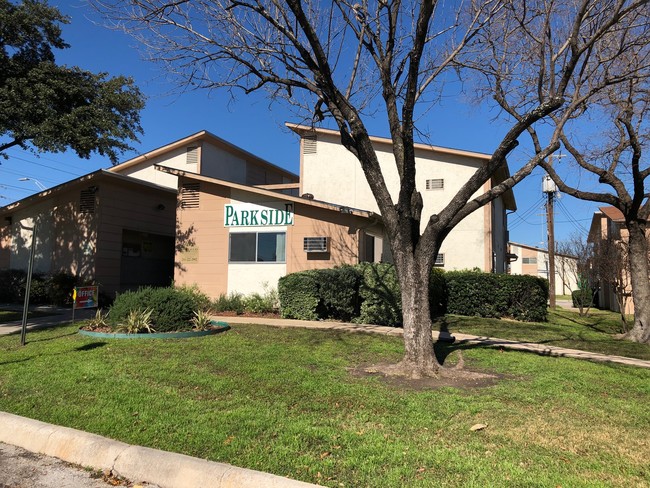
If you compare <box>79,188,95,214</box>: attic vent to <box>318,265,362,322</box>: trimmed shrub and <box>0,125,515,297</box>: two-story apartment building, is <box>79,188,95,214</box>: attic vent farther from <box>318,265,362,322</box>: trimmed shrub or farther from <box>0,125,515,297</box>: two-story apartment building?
<box>318,265,362,322</box>: trimmed shrub

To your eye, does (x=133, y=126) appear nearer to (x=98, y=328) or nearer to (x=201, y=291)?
(x=201, y=291)

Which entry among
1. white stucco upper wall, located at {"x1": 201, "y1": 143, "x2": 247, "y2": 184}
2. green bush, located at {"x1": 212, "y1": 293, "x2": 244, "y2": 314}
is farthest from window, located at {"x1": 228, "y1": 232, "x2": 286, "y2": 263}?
white stucco upper wall, located at {"x1": 201, "y1": 143, "x2": 247, "y2": 184}

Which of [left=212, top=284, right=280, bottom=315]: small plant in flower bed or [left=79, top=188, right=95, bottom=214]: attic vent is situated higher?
[left=79, top=188, right=95, bottom=214]: attic vent

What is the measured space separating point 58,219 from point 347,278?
11988mm

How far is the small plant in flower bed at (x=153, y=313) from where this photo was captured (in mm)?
9836

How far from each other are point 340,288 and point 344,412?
25.0ft

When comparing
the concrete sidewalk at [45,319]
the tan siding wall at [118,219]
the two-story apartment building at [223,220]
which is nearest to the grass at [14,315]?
the concrete sidewalk at [45,319]

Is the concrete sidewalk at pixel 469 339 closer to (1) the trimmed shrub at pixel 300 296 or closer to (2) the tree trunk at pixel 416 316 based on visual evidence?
(1) the trimmed shrub at pixel 300 296

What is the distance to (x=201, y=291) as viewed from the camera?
626 inches

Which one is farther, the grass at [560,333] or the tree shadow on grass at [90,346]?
the grass at [560,333]

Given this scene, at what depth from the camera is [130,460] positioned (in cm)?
401

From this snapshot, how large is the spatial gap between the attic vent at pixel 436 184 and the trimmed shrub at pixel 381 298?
823 cm

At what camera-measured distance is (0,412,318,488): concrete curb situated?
3.58m

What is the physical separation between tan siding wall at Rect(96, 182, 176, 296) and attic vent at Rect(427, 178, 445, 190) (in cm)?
1081
